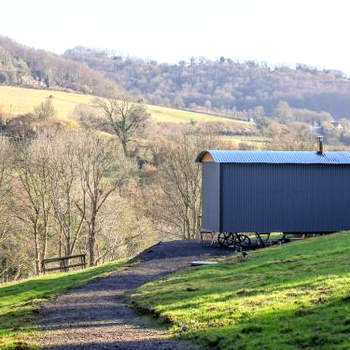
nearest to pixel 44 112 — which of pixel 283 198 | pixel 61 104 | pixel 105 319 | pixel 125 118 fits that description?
pixel 125 118

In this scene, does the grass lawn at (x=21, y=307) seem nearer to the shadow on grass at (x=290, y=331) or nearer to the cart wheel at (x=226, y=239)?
the shadow on grass at (x=290, y=331)

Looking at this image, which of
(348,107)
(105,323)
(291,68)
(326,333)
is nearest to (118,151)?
(105,323)

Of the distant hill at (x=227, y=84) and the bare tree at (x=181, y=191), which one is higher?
the distant hill at (x=227, y=84)

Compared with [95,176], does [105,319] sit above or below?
below

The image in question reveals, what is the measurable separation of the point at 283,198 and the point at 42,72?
85.5 meters

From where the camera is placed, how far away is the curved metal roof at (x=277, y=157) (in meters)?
31.4

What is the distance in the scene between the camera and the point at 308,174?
3244 cm

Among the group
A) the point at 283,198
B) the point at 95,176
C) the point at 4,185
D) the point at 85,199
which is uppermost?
the point at 95,176

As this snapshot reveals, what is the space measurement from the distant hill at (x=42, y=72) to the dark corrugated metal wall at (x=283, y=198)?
66.3 metres

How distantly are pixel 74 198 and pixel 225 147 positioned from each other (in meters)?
13.7

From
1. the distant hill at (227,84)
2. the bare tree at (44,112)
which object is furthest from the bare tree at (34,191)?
the distant hill at (227,84)

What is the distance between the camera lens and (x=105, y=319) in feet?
49.8

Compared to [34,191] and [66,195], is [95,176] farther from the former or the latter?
[34,191]

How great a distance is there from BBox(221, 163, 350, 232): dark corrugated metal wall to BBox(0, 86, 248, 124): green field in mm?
44491
